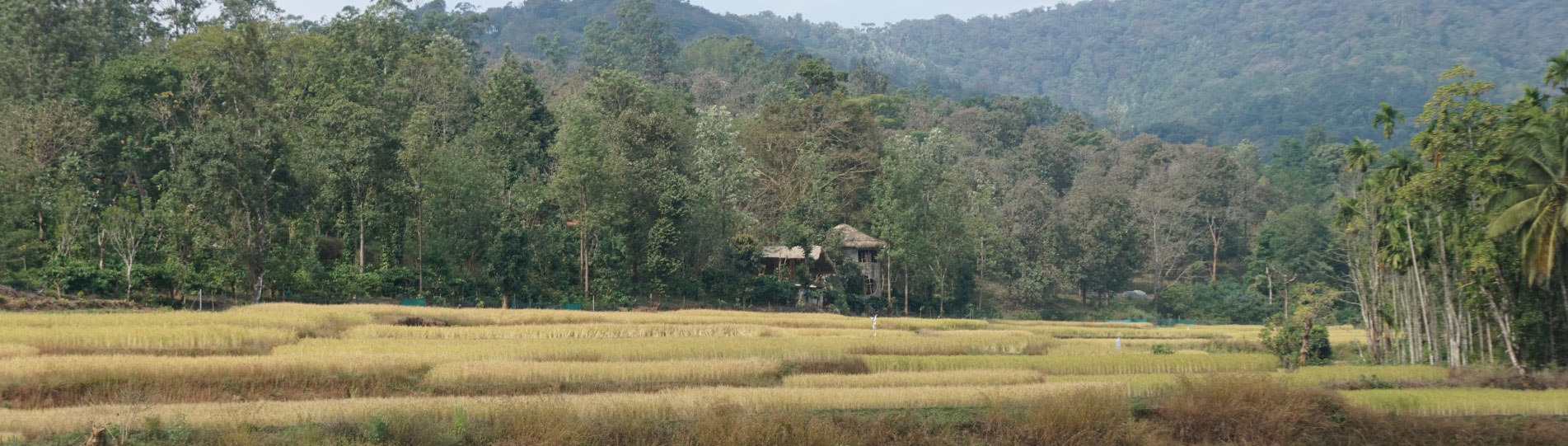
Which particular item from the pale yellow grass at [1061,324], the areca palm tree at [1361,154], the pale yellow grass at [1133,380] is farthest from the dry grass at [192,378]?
the pale yellow grass at [1061,324]

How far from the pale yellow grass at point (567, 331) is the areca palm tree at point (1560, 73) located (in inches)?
840

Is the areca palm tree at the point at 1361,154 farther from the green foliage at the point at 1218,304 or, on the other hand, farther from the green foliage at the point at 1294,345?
the green foliage at the point at 1218,304

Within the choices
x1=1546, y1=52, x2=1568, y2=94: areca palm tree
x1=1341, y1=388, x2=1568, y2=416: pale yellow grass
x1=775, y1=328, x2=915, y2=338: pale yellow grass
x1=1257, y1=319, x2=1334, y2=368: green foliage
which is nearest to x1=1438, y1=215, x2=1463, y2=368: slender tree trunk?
x1=1257, y1=319, x2=1334, y2=368: green foliage

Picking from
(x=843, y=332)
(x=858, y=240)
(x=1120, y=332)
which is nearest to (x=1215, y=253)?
(x=858, y=240)

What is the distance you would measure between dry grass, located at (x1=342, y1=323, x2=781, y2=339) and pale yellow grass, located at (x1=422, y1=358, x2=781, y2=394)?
20.0ft

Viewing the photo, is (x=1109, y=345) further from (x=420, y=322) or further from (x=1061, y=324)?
(x=420, y=322)

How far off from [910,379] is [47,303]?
947 inches

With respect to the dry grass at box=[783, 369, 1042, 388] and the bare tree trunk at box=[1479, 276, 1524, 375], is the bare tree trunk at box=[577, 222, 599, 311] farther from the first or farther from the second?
the bare tree trunk at box=[1479, 276, 1524, 375]

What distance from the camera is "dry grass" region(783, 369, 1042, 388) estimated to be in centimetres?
2362

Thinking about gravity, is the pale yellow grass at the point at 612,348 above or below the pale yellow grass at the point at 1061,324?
above

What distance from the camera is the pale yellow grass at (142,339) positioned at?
73.9 ft

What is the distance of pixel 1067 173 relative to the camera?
9394 cm

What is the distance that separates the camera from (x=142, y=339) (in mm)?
23375

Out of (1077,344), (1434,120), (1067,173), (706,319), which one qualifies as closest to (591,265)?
(706,319)
